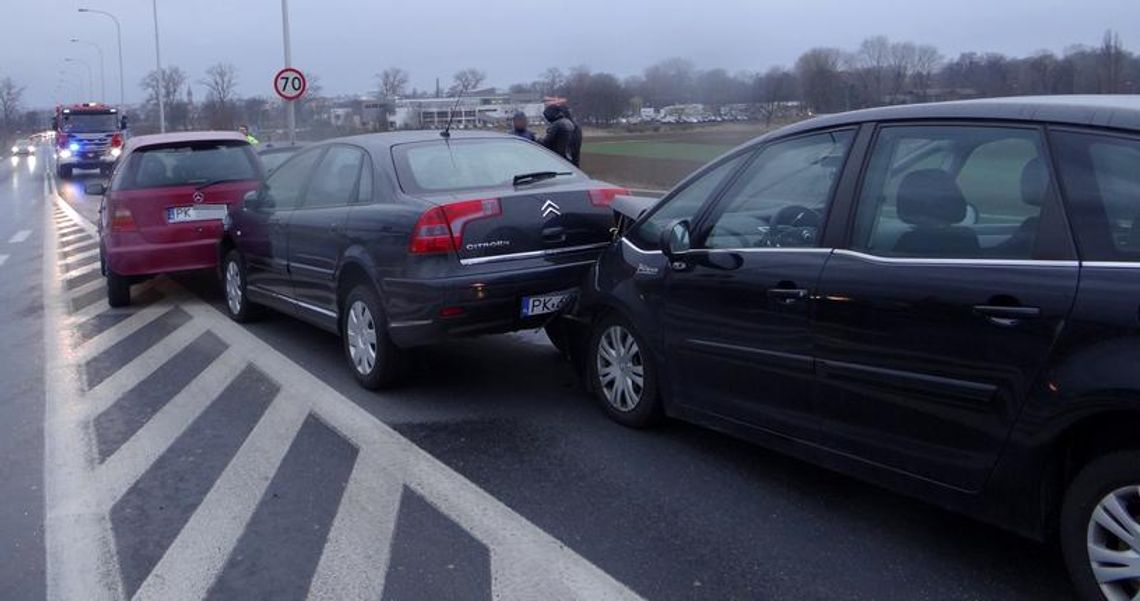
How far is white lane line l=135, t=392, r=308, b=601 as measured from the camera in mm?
3699

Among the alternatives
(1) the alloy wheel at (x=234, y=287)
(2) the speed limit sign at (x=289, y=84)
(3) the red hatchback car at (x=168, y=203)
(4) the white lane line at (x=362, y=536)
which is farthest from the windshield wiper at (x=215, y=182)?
(2) the speed limit sign at (x=289, y=84)

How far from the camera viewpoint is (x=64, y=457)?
203 inches

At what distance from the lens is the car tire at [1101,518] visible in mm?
2986

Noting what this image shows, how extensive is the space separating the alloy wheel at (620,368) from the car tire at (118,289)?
5.85 m

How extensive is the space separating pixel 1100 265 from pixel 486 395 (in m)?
3.86

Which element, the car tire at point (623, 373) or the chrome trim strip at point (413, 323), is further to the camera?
the chrome trim strip at point (413, 323)

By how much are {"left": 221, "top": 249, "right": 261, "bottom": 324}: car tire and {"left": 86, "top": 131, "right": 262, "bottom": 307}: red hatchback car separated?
2.09ft

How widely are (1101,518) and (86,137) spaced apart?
38.3 meters

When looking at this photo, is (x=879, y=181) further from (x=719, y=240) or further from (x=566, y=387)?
(x=566, y=387)

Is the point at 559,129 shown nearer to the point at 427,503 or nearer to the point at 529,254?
the point at 529,254

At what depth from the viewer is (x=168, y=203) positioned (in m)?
9.20

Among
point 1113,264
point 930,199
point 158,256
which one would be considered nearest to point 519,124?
point 158,256

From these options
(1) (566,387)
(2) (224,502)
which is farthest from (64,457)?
(1) (566,387)

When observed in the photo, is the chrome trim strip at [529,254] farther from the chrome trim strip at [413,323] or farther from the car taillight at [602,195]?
the chrome trim strip at [413,323]
